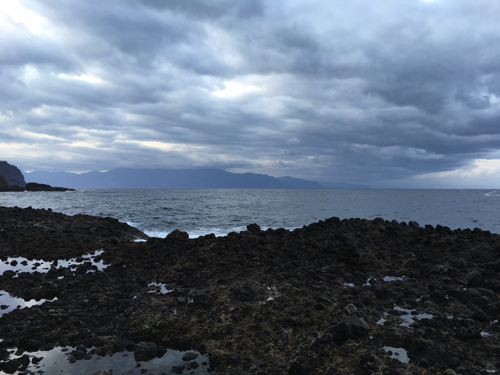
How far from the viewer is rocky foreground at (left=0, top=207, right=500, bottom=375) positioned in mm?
6293

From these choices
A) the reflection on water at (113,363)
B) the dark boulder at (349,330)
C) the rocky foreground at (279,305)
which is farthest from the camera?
the dark boulder at (349,330)

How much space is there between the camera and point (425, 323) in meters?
7.61

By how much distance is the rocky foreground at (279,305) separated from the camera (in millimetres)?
6293

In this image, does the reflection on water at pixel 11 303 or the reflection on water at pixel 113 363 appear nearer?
the reflection on water at pixel 113 363

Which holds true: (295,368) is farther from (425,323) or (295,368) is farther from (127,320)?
(127,320)

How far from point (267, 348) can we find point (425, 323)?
441cm

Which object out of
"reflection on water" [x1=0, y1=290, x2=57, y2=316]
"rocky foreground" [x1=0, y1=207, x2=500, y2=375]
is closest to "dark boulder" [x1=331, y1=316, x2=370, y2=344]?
"rocky foreground" [x1=0, y1=207, x2=500, y2=375]

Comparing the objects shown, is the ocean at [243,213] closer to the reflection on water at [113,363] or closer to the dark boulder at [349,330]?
the reflection on water at [113,363]

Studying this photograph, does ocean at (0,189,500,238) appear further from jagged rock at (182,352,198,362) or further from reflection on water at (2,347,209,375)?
jagged rock at (182,352,198,362)

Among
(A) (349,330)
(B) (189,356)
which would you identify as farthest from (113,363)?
(A) (349,330)

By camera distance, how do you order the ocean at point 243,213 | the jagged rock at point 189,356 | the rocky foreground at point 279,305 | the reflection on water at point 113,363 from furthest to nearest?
the ocean at point 243,213, the jagged rock at point 189,356, the rocky foreground at point 279,305, the reflection on water at point 113,363

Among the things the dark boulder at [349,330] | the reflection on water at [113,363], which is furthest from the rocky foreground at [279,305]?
the reflection on water at [113,363]

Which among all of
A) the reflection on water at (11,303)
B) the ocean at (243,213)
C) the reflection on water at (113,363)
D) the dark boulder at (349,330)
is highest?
the dark boulder at (349,330)

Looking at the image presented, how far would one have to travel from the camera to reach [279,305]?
8594 millimetres
